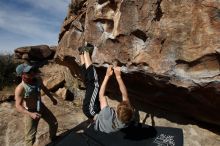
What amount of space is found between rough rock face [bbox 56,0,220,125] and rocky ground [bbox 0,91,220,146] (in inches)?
8.8

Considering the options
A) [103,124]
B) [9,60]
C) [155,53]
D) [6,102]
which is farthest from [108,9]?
[9,60]

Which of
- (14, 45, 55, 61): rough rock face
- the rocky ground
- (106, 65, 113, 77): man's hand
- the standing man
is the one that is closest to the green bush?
(14, 45, 55, 61): rough rock face

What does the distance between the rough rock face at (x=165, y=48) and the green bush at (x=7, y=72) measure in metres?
7.33

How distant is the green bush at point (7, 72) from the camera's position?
14048 mm

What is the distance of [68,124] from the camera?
8.69 m

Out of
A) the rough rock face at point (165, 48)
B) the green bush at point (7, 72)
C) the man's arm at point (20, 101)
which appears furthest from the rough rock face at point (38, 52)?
the man's arm at point (20, 101)

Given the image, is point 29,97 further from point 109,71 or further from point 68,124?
point 68,124

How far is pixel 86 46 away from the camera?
7449mm

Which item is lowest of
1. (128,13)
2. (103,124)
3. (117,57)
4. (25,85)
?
(103,124)

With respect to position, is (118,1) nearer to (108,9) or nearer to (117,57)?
(108,9)

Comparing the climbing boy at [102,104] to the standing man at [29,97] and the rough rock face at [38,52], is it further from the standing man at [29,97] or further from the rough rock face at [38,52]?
the rough rock face at [38,52]

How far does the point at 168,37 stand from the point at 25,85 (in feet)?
8.32

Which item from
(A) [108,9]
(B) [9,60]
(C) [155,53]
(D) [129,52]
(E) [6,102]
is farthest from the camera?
(B) [9,60]

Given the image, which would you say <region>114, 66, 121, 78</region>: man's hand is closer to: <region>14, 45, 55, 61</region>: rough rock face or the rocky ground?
the rocky ground
